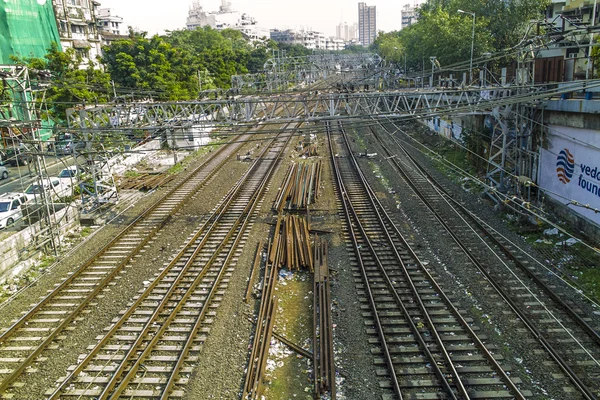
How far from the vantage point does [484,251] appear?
11.4 m

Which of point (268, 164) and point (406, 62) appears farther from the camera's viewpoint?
point (406, 62)

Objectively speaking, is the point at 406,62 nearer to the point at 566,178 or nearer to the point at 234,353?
the point at 566,178

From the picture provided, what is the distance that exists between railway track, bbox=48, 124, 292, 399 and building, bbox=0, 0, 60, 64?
81.5 ft

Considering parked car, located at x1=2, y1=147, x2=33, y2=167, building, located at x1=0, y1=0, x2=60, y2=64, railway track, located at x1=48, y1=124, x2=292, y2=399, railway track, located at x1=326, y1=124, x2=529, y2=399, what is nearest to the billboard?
railway track, located at x1=326, y1=124, x2=529, y2=399

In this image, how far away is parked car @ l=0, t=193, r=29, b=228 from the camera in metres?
14.6

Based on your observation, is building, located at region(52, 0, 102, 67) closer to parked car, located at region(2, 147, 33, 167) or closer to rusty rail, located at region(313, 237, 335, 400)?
parked car, located at region(2, 147, 33, 167)

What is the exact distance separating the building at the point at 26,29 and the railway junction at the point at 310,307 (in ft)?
66.6

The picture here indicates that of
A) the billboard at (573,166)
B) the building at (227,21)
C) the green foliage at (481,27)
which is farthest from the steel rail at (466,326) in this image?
the building at (227,21)

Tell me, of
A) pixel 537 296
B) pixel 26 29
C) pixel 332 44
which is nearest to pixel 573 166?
pixel 537 296

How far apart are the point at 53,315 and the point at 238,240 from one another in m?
4.97

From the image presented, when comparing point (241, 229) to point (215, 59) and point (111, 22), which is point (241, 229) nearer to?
point (215, 59)

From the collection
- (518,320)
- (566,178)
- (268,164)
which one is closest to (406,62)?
(268,164)

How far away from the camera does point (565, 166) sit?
13.2m

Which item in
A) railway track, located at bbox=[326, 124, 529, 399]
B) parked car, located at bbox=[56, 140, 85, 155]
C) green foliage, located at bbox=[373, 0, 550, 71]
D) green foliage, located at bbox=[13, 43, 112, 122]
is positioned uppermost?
green foliage, located at bbox=[373, 0, 550, 71]
